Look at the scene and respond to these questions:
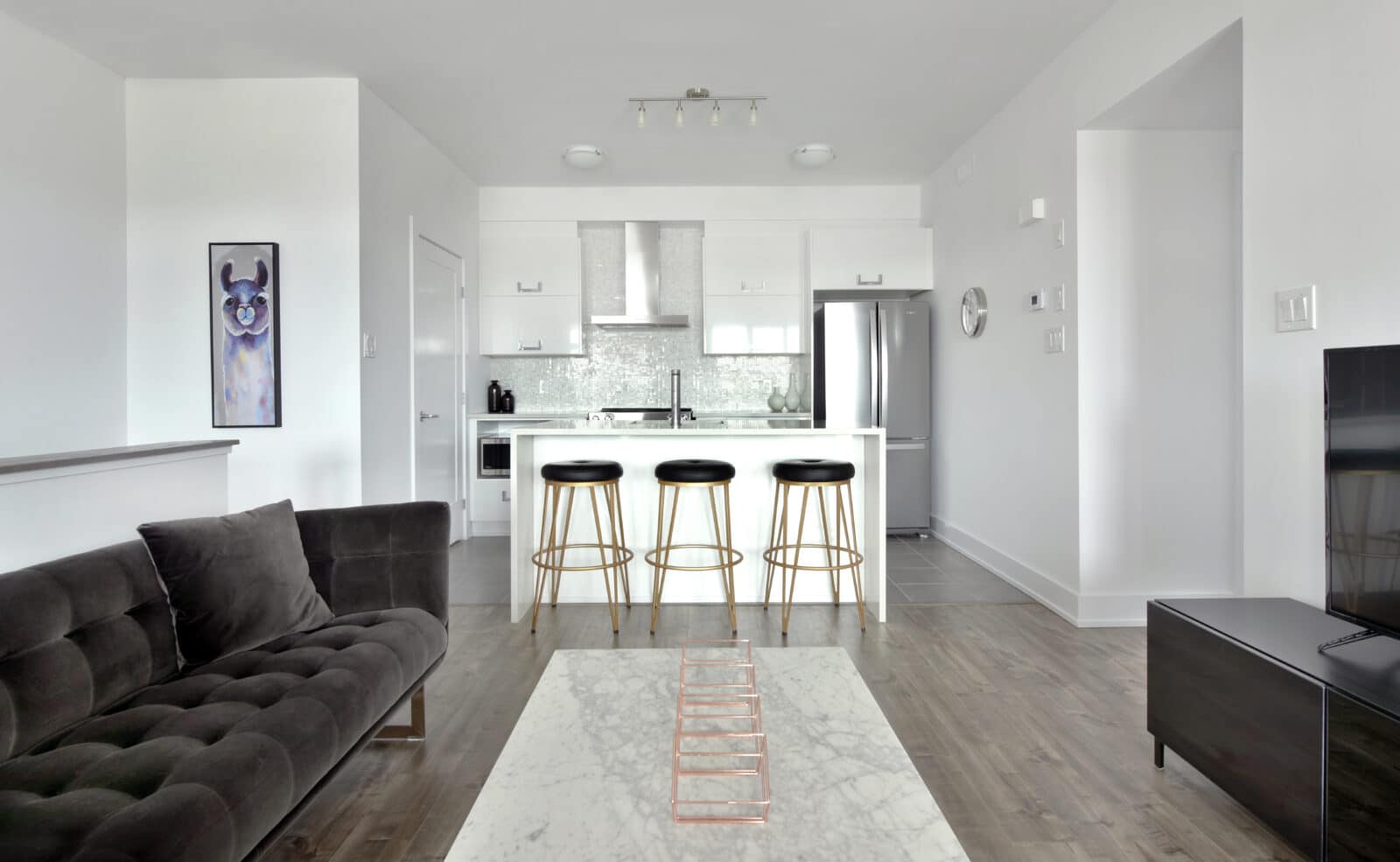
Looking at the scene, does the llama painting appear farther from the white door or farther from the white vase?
the white vase

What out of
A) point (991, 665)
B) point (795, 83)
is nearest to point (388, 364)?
point (795, 83)

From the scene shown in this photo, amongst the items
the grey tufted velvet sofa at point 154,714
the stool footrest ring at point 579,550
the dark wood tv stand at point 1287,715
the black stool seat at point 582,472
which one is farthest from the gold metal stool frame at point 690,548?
the dark wood tv stand at point 1287,715

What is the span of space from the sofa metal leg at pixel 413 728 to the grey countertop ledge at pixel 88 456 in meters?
1.07

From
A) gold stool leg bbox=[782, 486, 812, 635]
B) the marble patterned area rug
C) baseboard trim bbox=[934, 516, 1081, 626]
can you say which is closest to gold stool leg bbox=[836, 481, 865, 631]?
gold stool leg bbox=[782, 486, 812, 635]

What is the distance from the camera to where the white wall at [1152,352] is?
11.1ft

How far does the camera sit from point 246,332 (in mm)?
3820

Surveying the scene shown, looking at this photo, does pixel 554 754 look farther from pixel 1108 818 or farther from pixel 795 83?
pixel 795 83

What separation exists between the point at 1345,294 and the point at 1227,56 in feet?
4.22

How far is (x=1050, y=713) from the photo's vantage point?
2.46 m

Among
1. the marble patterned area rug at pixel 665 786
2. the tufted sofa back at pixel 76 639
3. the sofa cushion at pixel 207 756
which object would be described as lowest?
the marble patterned area rug at pixel 665 786

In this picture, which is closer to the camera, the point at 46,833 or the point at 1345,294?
the point at 46,833

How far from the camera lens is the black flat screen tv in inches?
60.7

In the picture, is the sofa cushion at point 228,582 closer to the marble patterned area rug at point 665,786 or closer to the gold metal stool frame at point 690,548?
the marble patterned area rug at point 665,786

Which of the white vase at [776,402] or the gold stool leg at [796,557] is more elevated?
the white vase at [776,402]
